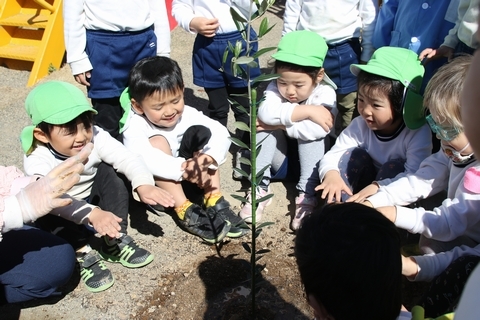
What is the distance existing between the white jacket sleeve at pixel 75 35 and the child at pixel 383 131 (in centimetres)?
162

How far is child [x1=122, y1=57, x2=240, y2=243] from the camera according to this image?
2.85 meters

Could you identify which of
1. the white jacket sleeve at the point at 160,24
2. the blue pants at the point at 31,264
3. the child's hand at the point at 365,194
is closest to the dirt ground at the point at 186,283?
the blue pants at the point at 31,264

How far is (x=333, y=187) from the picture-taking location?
8.71 ft

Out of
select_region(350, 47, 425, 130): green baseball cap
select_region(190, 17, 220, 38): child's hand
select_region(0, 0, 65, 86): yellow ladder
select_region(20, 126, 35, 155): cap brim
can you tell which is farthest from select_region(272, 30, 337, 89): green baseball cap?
select_region(0, 0, 65, 86): yellow ladder

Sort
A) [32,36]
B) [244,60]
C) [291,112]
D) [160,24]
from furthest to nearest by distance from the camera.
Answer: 1. [32,36]
2. [160,24]
3. [291,112]
4. [244,60]

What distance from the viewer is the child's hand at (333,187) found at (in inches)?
104

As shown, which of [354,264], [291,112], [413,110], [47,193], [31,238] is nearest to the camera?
[354,264]

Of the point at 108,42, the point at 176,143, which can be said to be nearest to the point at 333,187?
the point at 176,143

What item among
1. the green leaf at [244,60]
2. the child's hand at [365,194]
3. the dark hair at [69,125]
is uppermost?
the green leaf at [244,60]

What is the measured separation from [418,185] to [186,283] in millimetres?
1289

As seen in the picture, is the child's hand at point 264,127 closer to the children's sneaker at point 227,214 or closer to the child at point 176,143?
the child at point 176,143

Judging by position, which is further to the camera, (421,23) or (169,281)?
(421,23)

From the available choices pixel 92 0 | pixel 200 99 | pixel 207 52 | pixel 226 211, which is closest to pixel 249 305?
pixel 226 211

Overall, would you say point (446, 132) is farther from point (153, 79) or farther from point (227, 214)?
point (153, 79)
